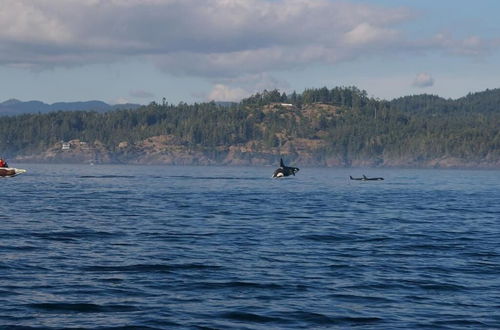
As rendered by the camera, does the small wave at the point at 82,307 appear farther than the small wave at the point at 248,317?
Yes

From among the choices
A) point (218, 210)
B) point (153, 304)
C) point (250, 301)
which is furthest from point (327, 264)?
point (218, 210)

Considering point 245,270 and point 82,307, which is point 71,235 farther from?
point 82,307

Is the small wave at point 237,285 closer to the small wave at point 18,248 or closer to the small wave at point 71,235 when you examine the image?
the small wave at point 18,248

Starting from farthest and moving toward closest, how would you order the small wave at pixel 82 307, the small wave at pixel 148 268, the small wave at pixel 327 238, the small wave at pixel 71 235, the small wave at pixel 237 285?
the small wave at pixel 327 238
the small wave at pixel 71 235
the small wave at pixel 148 268
the small wave at pixel 237 285
the small wave at pixel 82 307

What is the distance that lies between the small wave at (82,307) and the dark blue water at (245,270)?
0.03 meters

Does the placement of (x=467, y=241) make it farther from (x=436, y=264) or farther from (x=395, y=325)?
(x=395, y=325)

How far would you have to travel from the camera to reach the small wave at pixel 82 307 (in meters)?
24.5

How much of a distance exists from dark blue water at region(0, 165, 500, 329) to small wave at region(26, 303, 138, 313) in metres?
0.03

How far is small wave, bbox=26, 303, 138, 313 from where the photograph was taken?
2453 centimetres

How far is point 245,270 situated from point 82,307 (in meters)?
8.63

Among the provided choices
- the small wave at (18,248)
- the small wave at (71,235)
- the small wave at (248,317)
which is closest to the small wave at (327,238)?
the small wave at (71,235)

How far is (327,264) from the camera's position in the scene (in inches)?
1344

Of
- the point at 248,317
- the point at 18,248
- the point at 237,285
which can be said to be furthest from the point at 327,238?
the point at 248,317

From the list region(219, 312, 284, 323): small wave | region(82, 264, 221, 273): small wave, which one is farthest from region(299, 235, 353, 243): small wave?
region(219, 312, 284, 323): small wave
